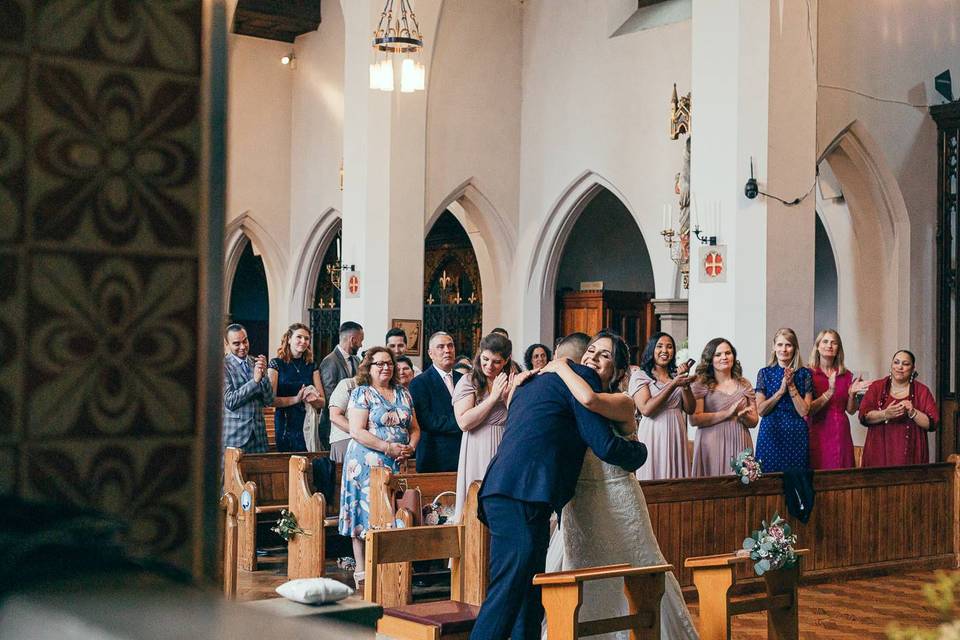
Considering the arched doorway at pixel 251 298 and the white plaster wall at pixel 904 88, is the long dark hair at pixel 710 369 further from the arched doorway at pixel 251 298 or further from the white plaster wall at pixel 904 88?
the arched doorway at pixel 251 298

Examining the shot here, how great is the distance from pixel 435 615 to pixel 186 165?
12.4ft

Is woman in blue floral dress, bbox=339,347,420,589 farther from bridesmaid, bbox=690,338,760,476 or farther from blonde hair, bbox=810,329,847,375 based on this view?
blonde hair, bbox=810,329,847,375

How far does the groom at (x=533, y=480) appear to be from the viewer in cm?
489

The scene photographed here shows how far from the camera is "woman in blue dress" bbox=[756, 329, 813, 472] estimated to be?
325 inches

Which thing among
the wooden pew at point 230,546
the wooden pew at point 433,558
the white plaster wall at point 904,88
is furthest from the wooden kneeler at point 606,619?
the white plaster wall at point 904,88

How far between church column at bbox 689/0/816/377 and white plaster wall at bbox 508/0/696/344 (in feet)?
8.99

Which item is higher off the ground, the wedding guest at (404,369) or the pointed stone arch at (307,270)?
the pointed stone arch at (307,270)

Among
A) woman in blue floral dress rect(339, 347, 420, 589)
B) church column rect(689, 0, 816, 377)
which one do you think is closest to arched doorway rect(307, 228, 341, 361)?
church column rect(689, 0, 816, 377)

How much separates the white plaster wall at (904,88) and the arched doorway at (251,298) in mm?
12204

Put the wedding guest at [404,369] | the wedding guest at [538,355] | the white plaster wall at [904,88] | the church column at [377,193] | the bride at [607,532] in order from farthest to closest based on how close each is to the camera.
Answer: the church column at [377,193] → the white plaster wall at [904,88] → the wedding guest at [538,355] → the wedding guest at [404,369] → the bride at [607,532]

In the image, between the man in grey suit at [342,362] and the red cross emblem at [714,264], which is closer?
the man in grey suit at [342,362]

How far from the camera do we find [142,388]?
1.20 meters

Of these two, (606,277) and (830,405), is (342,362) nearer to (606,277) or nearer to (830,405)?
(830,405)

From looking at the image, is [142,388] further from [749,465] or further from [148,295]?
[749,465]
